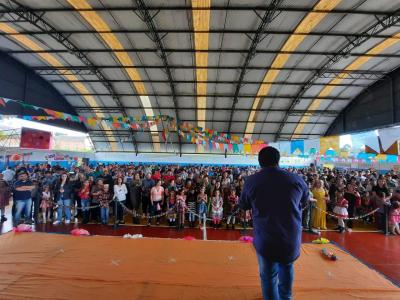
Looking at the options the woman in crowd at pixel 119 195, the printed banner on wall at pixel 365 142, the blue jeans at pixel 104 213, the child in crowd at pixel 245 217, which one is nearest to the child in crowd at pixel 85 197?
the blue jeans at pixel 104 213

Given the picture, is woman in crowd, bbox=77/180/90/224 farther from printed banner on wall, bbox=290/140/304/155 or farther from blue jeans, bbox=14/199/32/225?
printed banner on wall, bbox=290/140/304/155

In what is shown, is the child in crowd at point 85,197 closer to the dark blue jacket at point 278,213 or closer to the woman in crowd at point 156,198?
the woman in crowd at point 156,198

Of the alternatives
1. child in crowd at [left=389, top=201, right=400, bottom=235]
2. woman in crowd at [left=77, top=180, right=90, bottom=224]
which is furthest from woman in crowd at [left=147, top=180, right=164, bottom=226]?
child in crowd at [left=389, top=201, right=400, bottom=235]

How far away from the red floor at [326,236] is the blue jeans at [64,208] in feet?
1.24

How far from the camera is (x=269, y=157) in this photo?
2.12 m

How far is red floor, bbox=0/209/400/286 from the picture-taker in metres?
5.35

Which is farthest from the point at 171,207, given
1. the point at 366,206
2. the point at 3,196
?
the point at 366,206

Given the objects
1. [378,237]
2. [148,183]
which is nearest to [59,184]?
[148,183]

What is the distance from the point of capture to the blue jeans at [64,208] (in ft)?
23.1

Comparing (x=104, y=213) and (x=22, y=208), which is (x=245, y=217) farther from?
(x=22, y=208)

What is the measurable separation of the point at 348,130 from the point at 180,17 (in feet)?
54.4

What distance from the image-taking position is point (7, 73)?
14.5 m

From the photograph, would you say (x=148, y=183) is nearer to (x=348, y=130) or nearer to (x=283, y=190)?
(x=283, y=190)

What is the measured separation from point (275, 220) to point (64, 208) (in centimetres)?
716
